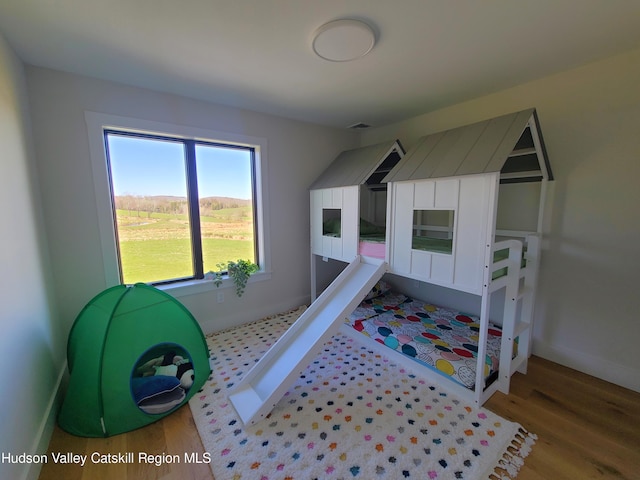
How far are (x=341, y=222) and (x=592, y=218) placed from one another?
6.41 ft

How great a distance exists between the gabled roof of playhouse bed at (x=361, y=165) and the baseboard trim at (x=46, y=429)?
103 inches

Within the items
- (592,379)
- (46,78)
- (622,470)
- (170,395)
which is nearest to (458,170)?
(622,470)

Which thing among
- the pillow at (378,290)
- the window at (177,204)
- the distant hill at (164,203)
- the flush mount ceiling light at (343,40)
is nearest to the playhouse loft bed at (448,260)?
the pillow at (378,290)

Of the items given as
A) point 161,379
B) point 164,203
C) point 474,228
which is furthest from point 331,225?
point 161,379

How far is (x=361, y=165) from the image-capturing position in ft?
8.61

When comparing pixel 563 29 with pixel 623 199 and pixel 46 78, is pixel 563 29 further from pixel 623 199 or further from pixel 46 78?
pixel 46 78

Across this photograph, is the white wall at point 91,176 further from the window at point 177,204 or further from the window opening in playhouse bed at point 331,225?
the window opening in playhouse bed at point 331,225

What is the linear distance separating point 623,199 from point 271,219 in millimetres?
2935

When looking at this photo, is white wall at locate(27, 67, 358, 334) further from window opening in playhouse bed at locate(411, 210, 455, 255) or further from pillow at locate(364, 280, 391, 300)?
window opening in playhouse bed at locate(411, 210, 455, 255)

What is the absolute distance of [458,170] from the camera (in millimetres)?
1701

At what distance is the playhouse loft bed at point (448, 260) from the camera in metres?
1.65

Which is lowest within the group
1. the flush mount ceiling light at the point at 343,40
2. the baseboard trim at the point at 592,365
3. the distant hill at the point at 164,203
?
the baseboard trim at the point at 592,365

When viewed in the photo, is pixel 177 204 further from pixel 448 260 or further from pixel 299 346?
pixel 448 260

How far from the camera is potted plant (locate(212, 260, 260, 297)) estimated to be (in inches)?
108
